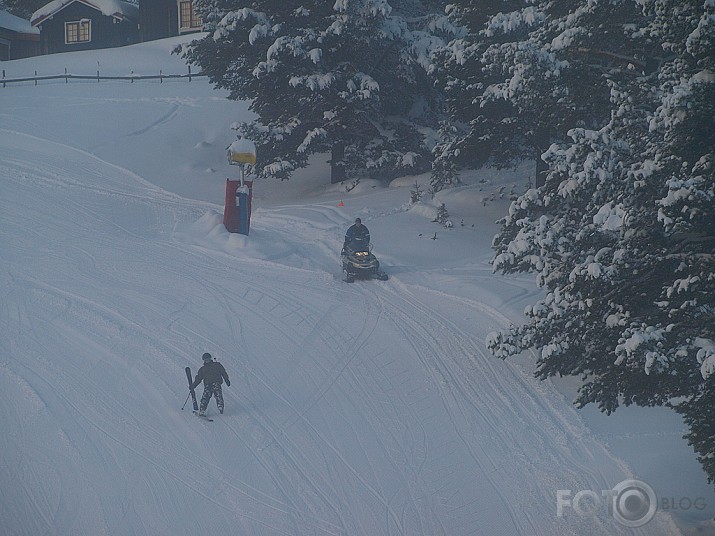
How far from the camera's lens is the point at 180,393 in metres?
14.9

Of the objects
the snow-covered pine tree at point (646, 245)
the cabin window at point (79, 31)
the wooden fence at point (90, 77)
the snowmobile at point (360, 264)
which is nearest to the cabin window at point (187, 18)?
the wooden fence at point (90, 77)

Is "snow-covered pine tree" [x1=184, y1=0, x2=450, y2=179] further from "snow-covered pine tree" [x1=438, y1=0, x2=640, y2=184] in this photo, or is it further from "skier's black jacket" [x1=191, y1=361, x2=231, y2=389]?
"skier's black jacket" [x1=191, y1=361, x2=231, y2=389]

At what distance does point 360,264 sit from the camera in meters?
20.4

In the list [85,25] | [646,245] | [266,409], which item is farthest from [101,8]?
[646,245]

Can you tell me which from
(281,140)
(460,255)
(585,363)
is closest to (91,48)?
(281,140)

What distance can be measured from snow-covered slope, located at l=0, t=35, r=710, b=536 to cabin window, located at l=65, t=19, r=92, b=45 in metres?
26.1

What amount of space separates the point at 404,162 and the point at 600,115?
12041 mm

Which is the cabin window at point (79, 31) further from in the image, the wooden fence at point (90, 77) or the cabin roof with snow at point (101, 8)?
the wooden fence at point (90, 77)

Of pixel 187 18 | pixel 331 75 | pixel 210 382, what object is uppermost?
pixel 331 75

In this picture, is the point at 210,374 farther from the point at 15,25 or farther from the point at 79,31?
the point at 15,25

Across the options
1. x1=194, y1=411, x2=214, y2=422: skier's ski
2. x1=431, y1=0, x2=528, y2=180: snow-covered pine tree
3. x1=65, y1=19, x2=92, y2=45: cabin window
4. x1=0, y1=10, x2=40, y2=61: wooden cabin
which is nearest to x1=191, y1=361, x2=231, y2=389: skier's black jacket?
x1=194, y1=411, x2=214, y2=422: skier's ski

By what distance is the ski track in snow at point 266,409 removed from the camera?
462 inches

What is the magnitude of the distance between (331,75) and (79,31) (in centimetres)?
2976

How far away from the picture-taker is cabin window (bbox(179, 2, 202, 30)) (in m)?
48.3
